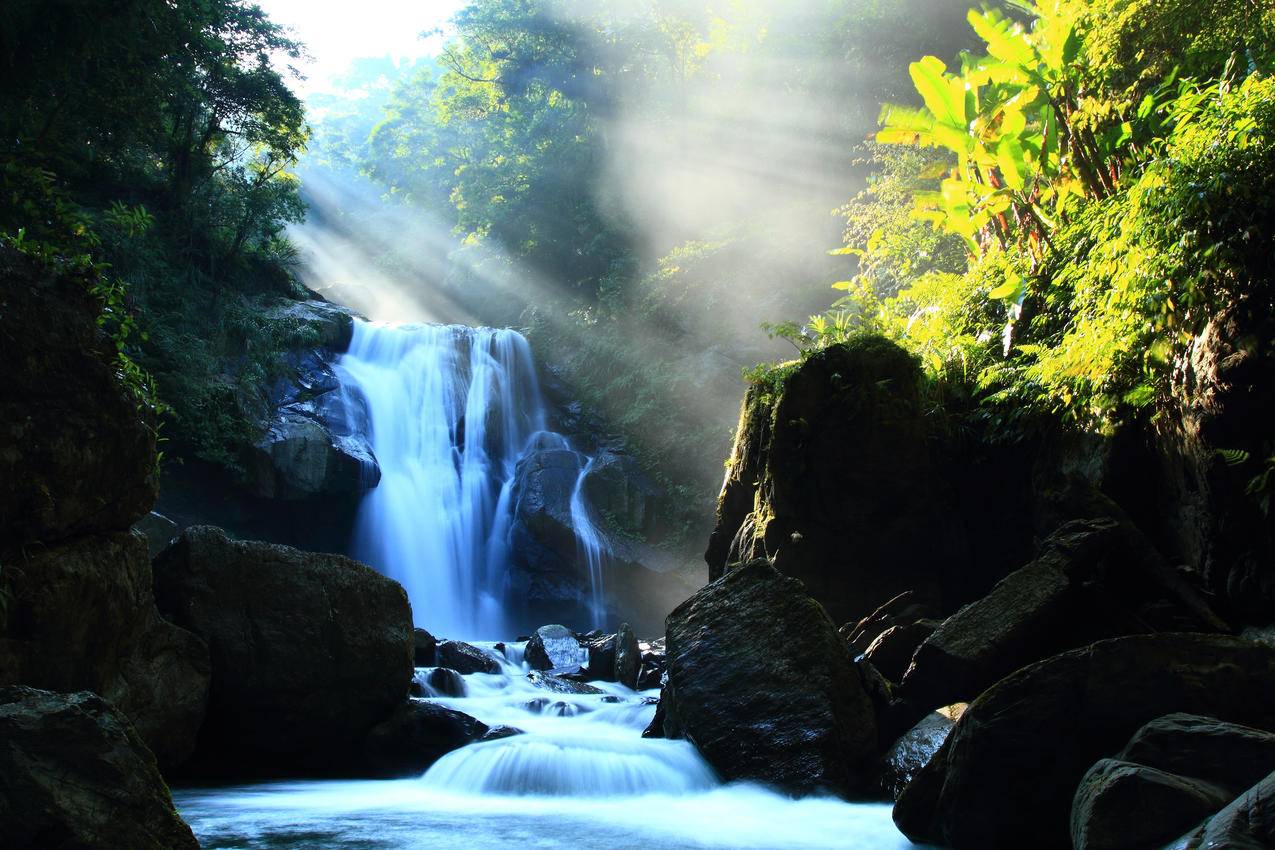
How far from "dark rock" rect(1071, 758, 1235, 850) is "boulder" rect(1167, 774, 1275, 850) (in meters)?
0.34

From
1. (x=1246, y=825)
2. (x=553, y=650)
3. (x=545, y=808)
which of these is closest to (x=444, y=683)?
(x=553, y=650)

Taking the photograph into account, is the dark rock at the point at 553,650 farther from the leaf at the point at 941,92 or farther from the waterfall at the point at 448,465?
the leaf at the point at 941,92

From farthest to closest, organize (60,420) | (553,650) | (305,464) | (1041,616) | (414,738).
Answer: (305,464) → (553,650) → (414,738) → (1041,616) → (60,420)

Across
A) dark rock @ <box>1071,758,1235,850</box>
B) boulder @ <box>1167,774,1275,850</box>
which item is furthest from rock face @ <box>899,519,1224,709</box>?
boulder @ <box>1167,774,1275,850</box>

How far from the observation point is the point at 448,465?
66.9 ft

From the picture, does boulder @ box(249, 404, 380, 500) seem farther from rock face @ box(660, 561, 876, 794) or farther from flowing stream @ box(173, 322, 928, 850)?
rock face @ box(660, 561, 876, 794)

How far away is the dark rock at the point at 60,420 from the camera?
16.6 ft

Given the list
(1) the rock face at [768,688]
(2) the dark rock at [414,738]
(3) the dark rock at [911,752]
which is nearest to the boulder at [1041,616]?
(3) the dark rock at [911,752]

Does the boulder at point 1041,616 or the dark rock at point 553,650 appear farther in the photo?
the dark rock at point 553,650

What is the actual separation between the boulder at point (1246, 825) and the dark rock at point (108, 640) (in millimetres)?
6112

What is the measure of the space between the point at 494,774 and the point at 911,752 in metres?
3.53

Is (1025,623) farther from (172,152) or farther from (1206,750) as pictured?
(172,152)

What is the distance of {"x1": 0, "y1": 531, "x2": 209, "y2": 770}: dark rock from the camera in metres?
5.07

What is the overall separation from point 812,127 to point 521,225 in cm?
1119
